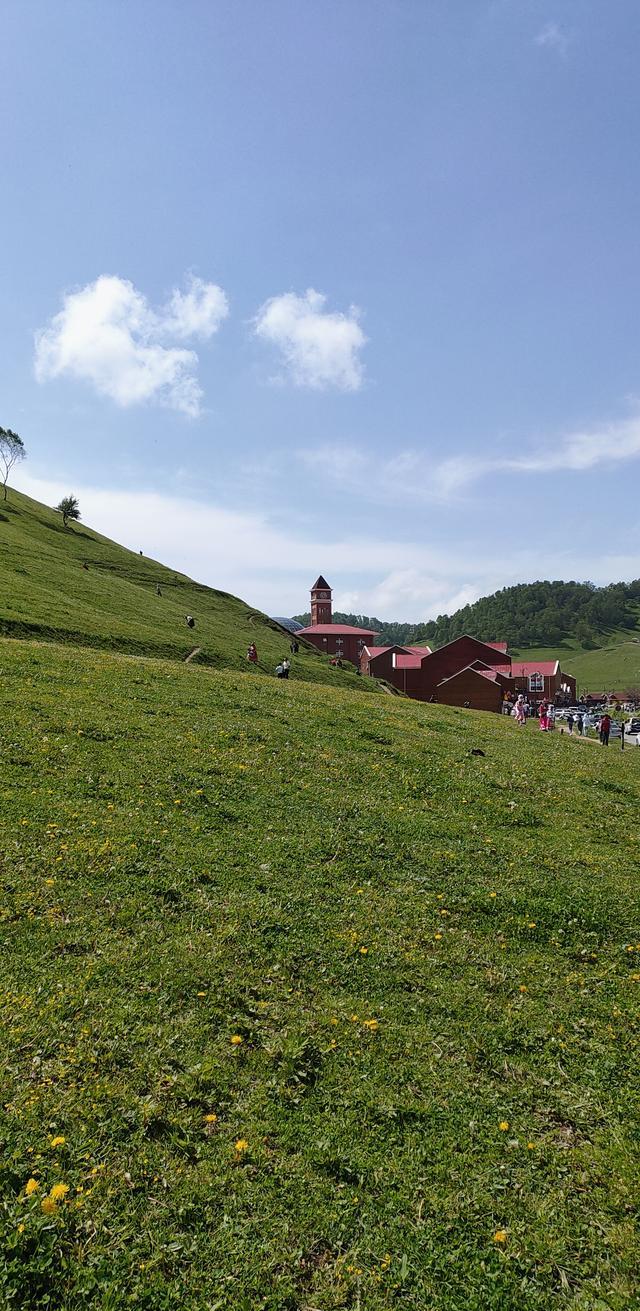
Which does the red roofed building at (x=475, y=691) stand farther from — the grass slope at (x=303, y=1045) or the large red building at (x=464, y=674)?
the grass slope at (x=303, y=1045)

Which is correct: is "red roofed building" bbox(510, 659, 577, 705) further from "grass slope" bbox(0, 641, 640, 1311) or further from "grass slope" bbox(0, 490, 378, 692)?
"grass slope" bbox(0, 641, 640, 1311)

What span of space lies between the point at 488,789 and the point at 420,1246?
45.2ft

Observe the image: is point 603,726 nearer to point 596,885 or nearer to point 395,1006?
point 596,885

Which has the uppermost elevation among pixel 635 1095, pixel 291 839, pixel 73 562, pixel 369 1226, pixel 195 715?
pixel 73 562

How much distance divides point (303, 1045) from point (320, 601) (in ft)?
534

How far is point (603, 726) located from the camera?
149 feet

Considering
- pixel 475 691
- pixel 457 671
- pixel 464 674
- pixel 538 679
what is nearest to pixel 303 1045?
pixel 475 691

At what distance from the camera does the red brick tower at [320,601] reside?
169125 mm

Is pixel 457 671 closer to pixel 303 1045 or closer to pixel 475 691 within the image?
pixel 475 691

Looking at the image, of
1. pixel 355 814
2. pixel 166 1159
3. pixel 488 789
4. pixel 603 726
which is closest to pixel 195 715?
pixel 355 814

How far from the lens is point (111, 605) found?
202 ft

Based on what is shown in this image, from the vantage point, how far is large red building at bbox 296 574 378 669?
16250 centimetres

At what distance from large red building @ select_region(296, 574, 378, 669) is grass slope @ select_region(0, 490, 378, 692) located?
57.4 meters

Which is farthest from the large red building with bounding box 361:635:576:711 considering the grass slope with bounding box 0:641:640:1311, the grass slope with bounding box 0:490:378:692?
the grass slope with bounding box 0:641:640:1311
